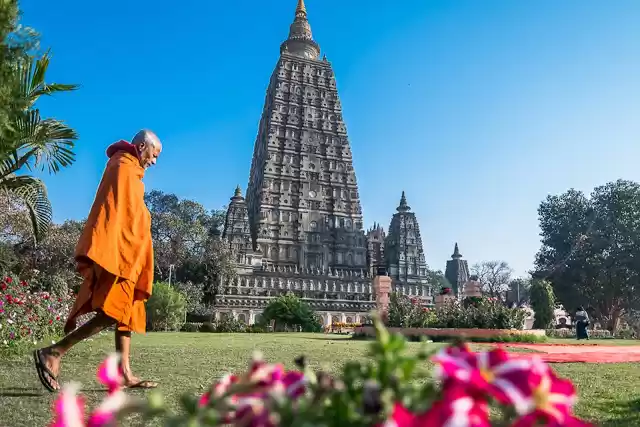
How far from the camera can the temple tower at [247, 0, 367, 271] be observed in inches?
1719

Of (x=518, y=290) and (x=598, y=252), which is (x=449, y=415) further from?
(x=518, y=290)

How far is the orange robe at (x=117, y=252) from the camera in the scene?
400 cm

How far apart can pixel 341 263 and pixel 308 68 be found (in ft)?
58.8

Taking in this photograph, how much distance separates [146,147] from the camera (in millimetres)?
4852

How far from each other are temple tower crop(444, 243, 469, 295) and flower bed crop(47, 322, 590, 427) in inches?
2697

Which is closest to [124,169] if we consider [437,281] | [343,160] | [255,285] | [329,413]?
[329,413]

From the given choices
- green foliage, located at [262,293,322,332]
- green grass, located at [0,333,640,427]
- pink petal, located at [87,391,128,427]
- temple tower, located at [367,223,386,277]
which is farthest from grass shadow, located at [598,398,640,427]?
temple tower, located at [367,223,386,277]

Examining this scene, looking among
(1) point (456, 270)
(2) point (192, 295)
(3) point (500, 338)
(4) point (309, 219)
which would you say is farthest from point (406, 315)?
(1) point (456, 270)

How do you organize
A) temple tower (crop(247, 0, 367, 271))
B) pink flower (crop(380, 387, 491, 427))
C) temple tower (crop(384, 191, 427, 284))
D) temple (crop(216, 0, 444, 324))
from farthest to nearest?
temple tower (crop(384, 191, 427, 284)) → temple tower (crop(247, 0, 367, 271)) → temple (crop(216, 0, 444, 324)) → pink flower (crop(380, 387, 491, 427))

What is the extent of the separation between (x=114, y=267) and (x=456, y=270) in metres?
68.5

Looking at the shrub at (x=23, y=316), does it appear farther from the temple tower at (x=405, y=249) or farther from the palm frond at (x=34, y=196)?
the temple tower at (x=405, y=249)

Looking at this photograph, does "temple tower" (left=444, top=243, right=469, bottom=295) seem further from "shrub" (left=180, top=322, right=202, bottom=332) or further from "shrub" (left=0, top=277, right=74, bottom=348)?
"shrub" (left=0, top=277, right=74, bottom=348)

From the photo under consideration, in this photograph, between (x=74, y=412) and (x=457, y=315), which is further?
(x=457, y=315)

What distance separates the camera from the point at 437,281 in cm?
7312
